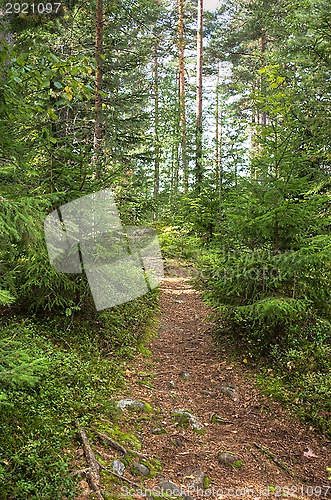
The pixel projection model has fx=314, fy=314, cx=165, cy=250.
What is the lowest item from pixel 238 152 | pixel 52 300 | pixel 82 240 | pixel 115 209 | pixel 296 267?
pixel 52 300

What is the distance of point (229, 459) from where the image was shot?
3.78m

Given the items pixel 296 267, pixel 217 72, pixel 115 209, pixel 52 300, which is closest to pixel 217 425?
pixel 296 267

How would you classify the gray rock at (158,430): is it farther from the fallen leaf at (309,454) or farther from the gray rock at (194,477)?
the fallen leaf at (309,454)

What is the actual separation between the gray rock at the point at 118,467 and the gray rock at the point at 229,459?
49.6 inches

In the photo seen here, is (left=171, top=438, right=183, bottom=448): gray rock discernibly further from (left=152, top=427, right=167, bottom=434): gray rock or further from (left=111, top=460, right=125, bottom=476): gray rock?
(left=111, top=460, right=125, bottom=476): gray rock

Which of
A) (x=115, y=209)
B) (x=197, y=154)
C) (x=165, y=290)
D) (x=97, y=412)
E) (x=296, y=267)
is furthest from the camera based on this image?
(x=197, y=154)

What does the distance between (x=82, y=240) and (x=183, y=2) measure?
22395 millimetres

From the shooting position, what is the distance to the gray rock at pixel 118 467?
10.2 ft

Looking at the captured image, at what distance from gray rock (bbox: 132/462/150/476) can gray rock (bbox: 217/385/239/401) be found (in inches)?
86.2

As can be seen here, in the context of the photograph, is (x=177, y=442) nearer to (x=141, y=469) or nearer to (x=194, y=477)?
(x=194, y=477)

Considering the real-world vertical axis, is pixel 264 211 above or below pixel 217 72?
below

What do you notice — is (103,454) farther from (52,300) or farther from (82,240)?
(82,240)

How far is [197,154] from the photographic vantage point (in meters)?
13.9

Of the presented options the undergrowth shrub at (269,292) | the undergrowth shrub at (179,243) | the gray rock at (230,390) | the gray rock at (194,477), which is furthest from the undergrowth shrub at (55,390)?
the undergrowth shrub at (179,243)
